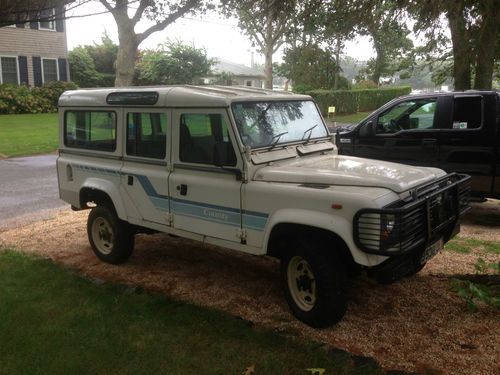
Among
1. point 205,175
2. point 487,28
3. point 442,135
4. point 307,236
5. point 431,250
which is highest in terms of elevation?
point 487,28

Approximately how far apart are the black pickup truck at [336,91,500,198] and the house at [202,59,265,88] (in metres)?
30.0

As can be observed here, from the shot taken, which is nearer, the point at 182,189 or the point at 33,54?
the point at 182,189

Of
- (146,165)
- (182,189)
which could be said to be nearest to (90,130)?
(146,165)

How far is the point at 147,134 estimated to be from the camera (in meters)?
5.15

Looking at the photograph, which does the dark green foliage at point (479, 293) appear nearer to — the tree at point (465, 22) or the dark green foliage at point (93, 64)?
the tree at point (465, 22)

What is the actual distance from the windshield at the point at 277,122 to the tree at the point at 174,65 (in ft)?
97.8

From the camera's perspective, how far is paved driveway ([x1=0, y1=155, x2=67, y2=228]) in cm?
896

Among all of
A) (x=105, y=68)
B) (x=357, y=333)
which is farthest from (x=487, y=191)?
(x=105, y=68)

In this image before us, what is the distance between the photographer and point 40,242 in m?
6.74

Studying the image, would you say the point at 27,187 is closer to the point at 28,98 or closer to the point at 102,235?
the point at 102,235

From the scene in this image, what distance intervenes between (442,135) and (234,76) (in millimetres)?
38125

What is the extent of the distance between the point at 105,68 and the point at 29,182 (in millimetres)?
26658

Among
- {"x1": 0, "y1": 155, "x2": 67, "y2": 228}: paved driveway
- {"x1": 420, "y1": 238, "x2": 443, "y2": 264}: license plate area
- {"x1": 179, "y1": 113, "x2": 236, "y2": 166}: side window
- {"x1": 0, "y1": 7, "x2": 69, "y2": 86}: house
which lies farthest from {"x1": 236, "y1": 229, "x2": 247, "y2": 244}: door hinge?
{"x1": 0, "y1": 7, "x2": 69, "y2": 86}: house

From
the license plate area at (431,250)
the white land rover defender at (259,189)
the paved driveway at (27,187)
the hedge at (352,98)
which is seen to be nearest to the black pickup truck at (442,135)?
the white land rover defender at (259,189)
